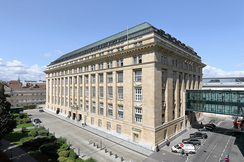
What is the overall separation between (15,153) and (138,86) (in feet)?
91.2

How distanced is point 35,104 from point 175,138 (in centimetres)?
8363

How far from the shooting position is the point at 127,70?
32500mm

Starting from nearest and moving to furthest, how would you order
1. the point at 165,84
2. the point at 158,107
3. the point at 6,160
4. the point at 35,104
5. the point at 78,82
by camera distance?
1. the point at 6,160
2. the point at 158,107
3. the point at 165,84
4. the point at 78,82
5. the point at 35,104

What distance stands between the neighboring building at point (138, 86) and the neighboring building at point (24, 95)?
48263 mm

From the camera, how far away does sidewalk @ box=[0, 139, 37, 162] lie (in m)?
23.3

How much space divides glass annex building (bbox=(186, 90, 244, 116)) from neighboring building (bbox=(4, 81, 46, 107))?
8476 centimetres

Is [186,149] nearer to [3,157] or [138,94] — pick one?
[138,94]

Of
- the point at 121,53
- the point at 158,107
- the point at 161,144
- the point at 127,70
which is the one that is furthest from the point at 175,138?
the point at 121,53

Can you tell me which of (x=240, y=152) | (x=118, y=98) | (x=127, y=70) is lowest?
(x=240, y=152)

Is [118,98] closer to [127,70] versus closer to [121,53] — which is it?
[127,70]

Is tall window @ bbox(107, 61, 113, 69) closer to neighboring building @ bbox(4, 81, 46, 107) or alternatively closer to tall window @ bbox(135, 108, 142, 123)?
tall window @ bbox(135, 108, 142, 123)

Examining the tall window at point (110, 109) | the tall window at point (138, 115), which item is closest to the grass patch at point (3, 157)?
the tall window at point (110, 109)

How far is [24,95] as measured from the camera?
79250mm

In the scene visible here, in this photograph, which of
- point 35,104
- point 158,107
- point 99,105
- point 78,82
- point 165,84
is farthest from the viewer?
point 35,104
